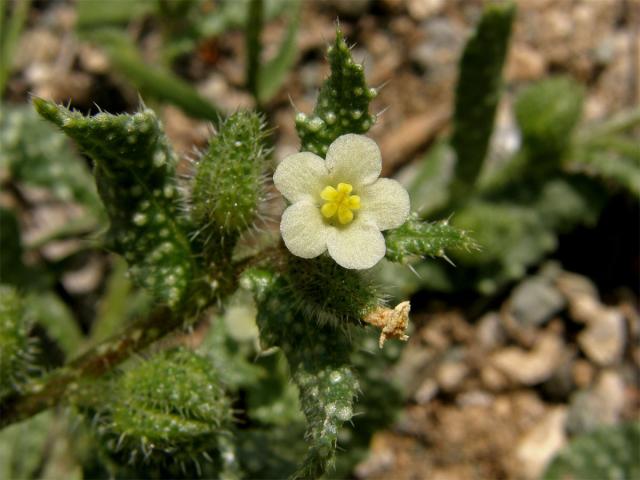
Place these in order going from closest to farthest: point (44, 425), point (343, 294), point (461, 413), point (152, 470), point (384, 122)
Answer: point (343, 294) → point (152, 470) → point (44, 425) → point (461, 413) → point (384, 122)

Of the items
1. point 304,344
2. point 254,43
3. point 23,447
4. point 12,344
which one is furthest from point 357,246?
point 23,447

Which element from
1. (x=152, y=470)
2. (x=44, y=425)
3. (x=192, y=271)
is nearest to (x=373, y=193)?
(x=192, y=271)

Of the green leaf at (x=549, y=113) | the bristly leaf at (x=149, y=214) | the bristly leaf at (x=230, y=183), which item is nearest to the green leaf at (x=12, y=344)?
the bristly leaf at (x=149, y=214)

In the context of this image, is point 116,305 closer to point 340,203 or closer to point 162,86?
point 162,86

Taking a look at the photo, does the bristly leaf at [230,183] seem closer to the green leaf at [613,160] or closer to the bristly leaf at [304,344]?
the bristly leaf at [304,344]

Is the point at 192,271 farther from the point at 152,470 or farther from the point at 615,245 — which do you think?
the point at 615,245

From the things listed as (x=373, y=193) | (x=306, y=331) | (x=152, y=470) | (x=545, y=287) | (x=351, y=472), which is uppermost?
(x=373, y=193)
